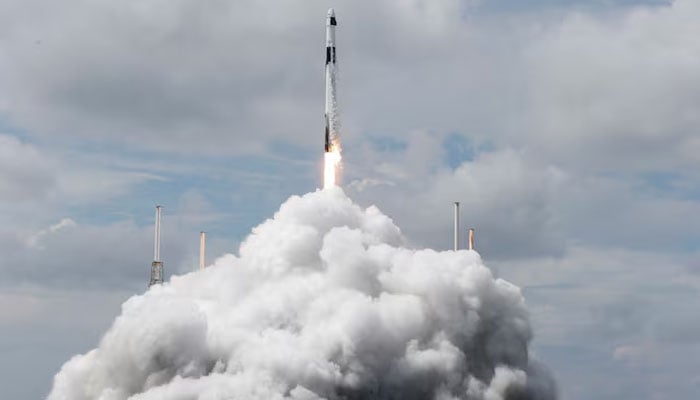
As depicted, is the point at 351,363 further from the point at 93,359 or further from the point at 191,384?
the point at 93,359

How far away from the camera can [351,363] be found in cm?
12875

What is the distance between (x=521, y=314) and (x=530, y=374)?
793 cm

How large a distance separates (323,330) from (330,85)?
2811cm

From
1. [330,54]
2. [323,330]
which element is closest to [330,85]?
[330,54]

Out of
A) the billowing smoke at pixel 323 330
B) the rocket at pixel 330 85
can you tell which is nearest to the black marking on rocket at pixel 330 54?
the rocket at pixel 330 85

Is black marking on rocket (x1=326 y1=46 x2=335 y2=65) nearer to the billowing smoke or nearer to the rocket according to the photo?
the rocket

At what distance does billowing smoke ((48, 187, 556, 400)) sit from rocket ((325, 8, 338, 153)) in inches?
264

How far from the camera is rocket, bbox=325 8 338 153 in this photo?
135250mm

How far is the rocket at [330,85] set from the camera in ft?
444

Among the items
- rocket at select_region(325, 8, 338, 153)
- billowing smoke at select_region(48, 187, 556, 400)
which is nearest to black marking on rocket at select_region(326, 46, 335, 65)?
rocket at select_region(325, 8, 338, 153)

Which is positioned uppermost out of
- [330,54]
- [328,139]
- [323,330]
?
[330,54]

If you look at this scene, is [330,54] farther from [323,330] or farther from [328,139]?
[323,330]

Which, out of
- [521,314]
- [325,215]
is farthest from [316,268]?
[521,314]

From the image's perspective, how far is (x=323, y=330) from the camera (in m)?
129
